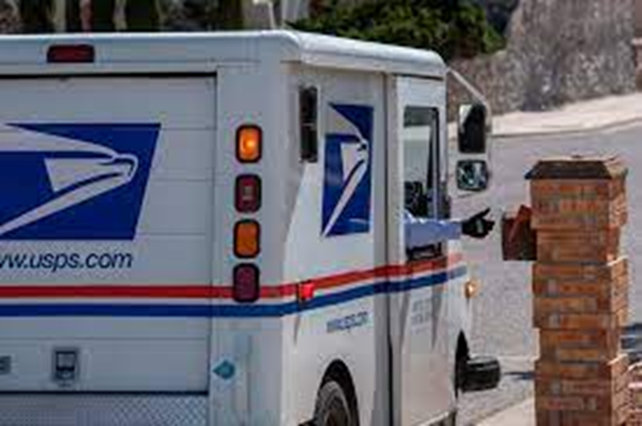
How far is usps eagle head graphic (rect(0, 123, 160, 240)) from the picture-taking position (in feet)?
26.9

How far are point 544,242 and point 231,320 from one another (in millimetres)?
2778

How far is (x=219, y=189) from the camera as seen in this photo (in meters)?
8.09

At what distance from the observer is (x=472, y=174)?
1072cm

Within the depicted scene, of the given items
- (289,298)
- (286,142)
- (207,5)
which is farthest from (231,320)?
(207,5)

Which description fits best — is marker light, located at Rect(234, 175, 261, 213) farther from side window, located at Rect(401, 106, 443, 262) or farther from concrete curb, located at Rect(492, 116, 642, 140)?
concrete curb, located at Rect(492, 116, 642, 140)

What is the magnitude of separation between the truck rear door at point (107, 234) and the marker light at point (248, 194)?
0.14 metres

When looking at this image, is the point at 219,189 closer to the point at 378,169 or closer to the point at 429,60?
the point at 378,169

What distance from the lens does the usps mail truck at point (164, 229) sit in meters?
8.03

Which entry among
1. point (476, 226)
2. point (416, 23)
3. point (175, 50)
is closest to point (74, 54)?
point (175, 50)

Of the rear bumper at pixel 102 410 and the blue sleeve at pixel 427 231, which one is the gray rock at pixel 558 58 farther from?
the rear bumper at pixel 102 410

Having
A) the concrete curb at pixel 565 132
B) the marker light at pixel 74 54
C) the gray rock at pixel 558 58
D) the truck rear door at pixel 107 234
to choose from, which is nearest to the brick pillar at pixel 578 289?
the truck rear door at pixel 107 234

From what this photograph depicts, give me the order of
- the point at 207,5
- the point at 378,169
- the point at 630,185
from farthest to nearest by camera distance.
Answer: the point at 207,5 < the point at 630,185 < the point at 378,169

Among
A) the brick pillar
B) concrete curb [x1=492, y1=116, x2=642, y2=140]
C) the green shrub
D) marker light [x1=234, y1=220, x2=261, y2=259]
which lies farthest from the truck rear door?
concrete curb [x1=492, y1=116, x2=642, y2=140]

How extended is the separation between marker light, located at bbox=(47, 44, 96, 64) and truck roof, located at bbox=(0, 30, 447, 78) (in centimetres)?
2
